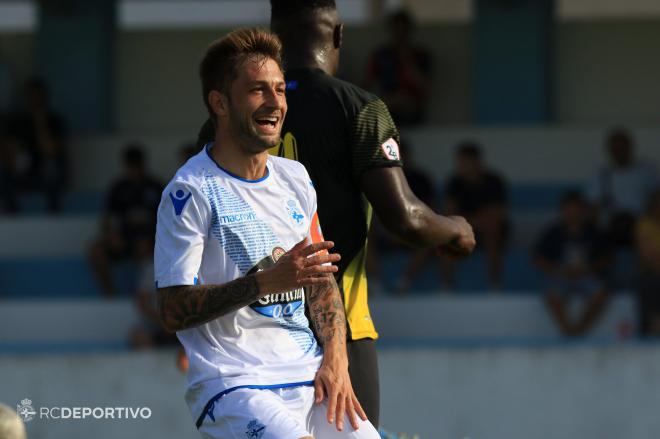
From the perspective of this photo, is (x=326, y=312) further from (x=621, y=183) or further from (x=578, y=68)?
(x=578, y=68)

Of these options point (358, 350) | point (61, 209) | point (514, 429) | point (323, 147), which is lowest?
point (514, 429)

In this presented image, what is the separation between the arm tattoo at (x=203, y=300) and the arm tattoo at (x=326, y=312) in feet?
1.41

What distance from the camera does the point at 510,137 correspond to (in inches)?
533

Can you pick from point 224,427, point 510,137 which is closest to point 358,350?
point 224,427

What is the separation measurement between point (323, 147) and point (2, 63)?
10.9 meters

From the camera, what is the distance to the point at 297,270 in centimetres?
Answer: 366

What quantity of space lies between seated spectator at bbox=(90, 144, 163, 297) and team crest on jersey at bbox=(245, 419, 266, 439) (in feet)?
27.9

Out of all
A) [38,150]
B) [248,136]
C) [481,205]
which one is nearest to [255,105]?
[248,136]

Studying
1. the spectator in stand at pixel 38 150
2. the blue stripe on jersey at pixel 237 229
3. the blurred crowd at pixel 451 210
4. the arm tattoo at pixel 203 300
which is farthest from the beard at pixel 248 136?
the spectator in stand at pixel 38 150

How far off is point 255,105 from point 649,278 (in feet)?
23.6

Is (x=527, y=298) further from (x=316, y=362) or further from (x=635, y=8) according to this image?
(x=316, y=362)

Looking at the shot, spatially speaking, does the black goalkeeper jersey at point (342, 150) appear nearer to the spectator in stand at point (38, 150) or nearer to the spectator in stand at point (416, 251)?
the spectator in stand at point (416, 251)

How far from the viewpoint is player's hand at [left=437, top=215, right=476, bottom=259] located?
4.52m

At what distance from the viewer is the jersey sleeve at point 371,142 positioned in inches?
175
